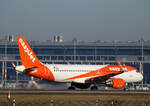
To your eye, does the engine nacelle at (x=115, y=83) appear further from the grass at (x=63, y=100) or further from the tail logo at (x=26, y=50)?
the grass at (x=63, y=100)

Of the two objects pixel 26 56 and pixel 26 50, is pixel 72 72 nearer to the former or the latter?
pixel 26 56

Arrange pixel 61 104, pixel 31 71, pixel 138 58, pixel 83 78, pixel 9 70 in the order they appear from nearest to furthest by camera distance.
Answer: pixel 61 104, pixel 31 71, pixel 83 78, pixel 9 70, pixel 138 58

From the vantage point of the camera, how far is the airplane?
65.9 metres

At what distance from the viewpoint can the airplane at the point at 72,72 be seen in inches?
2596

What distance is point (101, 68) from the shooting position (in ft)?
234

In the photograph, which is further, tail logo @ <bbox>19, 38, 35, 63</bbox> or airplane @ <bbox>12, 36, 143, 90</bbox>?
tail logo @ <bbox>19, 38, 35, 63</bbox>

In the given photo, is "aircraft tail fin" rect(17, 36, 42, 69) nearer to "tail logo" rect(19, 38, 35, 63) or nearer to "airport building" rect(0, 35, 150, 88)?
"tail logo" rect(19, 38, 35, 63)

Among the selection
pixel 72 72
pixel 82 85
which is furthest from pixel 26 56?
pixel 82 85

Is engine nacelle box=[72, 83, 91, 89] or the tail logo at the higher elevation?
the tail logo

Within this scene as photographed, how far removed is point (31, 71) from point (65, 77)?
6.16 metres

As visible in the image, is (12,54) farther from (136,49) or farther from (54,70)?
(54,70)

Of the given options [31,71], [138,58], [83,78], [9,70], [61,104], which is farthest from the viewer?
[138,58]

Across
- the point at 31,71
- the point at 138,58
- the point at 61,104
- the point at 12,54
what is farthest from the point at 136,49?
the point at 61,104

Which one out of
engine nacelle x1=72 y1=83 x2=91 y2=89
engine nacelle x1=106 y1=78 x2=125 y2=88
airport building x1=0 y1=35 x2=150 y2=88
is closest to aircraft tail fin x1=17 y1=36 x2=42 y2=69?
engine nacelle x1=72 y1=83 x2=91 y2=89
